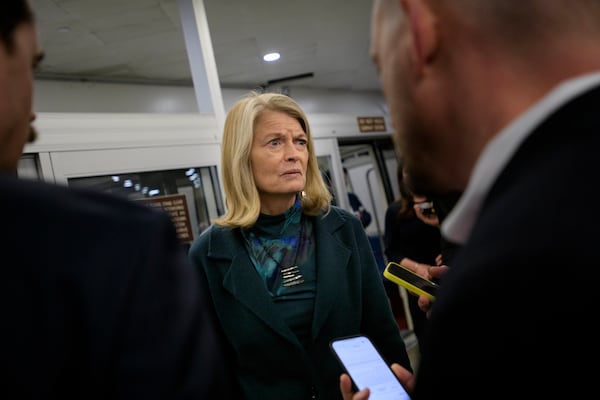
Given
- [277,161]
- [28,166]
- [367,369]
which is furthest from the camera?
[28,166]

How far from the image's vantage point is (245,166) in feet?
5.91

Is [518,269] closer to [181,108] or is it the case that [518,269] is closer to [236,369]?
[236,369]

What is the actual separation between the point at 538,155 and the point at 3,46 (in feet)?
1.90

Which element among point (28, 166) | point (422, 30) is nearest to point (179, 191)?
point (28, 166)

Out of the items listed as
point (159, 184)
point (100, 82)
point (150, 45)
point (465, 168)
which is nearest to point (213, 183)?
point (159, 184)

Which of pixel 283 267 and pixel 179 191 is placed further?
pixel 179 191

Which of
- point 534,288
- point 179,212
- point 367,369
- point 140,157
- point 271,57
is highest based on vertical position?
point 271,57

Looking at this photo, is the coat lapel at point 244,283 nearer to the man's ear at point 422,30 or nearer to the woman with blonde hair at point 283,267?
the woman with blonde hair at point 283,267

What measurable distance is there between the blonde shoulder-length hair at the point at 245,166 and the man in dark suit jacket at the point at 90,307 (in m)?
1.23

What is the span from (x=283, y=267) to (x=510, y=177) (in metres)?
1.18

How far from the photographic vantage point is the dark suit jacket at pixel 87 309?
0.43m

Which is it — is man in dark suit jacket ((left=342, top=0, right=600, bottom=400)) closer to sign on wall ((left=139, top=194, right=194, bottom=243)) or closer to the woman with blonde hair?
the woman with blonde hair

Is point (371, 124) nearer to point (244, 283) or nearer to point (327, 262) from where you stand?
point (327, 262)

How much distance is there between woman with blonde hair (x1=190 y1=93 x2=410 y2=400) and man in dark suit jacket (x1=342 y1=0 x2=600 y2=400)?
38.1 inches
